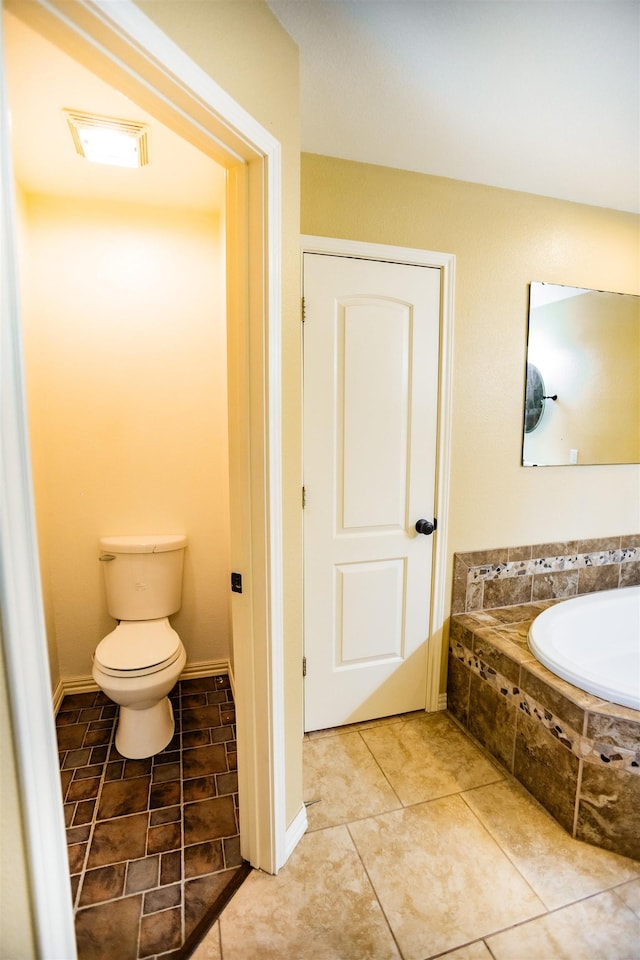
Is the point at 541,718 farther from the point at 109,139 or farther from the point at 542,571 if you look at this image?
the point at 109,139

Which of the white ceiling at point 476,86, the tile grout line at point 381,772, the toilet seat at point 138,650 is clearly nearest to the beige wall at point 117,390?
the toilet seat at point 138,650

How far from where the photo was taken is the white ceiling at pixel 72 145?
3.88ft

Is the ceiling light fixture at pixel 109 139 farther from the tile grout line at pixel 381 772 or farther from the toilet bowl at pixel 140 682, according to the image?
the tile grout line at pixel 381 772

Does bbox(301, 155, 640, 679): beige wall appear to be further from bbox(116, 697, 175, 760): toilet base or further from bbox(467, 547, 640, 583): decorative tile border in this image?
bbox(116, 697, 175, 760): toilet base

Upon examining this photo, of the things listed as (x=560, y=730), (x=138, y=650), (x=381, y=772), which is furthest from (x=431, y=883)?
(x=138, y=650)

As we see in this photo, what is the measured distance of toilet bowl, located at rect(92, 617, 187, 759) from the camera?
65.8 inches

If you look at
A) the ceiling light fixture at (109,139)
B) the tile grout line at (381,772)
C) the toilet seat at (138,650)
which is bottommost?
the tile grout line at (381,772)

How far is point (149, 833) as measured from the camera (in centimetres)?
144

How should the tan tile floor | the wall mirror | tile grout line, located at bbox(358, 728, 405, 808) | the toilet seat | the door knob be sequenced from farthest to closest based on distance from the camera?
the wall mirror → the door knob → the toilet seat → tile grout line, located at bbox(358, 728, 405, 808) → the tan tile floor

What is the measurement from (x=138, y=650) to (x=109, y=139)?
195 cm

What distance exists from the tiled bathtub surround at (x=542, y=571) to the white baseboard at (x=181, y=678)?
4.22 ft

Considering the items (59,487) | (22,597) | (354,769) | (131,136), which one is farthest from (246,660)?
(131,136)

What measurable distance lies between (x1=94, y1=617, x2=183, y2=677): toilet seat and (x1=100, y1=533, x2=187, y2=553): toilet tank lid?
358mm

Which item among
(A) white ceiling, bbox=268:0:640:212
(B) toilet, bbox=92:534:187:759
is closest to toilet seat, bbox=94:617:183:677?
(B) toilet, bbox=92:534:187:759
